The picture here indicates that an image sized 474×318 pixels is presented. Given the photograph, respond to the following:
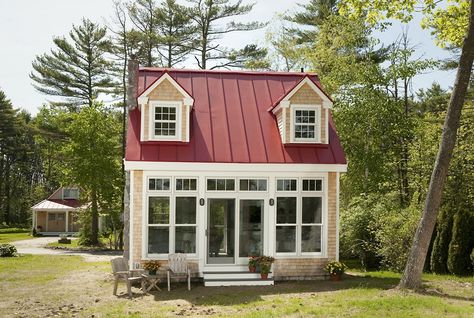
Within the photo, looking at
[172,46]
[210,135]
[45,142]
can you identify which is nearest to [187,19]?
[172,46]

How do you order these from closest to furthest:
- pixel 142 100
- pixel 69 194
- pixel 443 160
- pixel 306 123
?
1. pixel 443 160
2. pixel 142 100
3. pixel 306 123
4. pixel 69 194

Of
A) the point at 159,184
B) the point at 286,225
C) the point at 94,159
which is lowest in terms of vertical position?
the point at 286,225

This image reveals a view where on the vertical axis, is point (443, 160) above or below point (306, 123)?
below

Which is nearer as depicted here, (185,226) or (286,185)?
(185,226)

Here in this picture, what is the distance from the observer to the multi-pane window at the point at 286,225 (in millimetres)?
16516

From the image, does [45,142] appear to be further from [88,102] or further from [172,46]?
[172,46]

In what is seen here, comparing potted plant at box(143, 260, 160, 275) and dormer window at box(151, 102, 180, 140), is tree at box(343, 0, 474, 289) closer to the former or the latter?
potted plant at box(143, 260, 160, 275)

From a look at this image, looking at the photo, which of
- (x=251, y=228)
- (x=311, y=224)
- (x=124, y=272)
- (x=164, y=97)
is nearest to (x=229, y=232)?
(x=251, y=228)

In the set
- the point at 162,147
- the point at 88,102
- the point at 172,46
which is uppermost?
the point at 172,46

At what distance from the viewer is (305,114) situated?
17.4 meters

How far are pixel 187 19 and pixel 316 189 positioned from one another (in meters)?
26.8

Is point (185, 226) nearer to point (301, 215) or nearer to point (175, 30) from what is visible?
point (301, 215)

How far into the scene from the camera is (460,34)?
1667cm

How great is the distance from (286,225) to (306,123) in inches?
136
